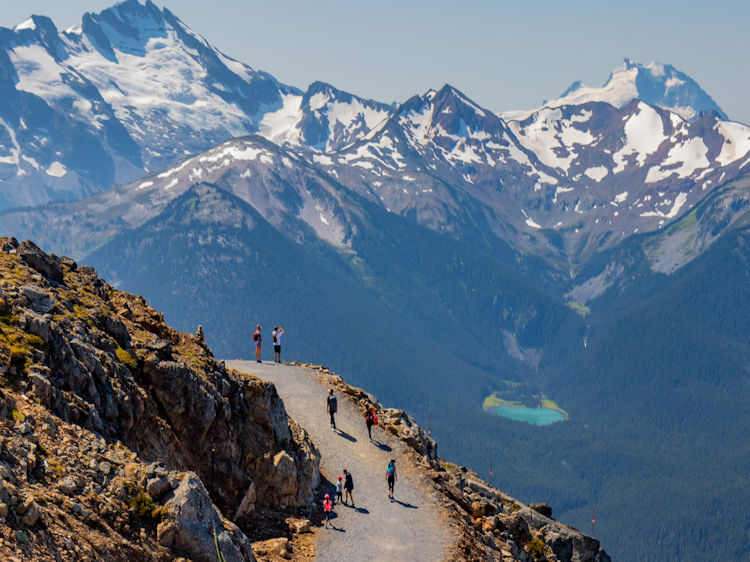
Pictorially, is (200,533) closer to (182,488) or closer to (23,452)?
(182,488)

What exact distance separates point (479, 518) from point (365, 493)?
324 inches

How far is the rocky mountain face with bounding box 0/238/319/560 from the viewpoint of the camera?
29359 mm

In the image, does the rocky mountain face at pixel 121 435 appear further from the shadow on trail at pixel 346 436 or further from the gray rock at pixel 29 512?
the shadow on trail at pixel 346 436

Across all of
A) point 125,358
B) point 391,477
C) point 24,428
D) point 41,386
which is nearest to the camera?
point 24,428

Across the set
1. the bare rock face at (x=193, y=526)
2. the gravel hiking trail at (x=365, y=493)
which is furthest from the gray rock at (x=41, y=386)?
the gravel hiking trail at (x=365, y=493)

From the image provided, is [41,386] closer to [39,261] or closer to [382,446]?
[39,261]

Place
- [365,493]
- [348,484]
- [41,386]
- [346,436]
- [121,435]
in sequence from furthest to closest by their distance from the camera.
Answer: [346,436] < [365,493] < [348,484] < [121,435] < [41,386]

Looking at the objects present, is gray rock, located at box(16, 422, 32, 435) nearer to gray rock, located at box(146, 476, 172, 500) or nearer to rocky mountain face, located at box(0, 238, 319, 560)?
rocky mountain face, located at box(0, 238, 319, 560)

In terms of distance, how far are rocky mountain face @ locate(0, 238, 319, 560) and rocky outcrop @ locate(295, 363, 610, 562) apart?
30.4ft

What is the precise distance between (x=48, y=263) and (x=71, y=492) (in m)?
18.4

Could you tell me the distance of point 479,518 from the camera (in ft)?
180

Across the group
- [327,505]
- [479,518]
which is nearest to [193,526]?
[327,505]

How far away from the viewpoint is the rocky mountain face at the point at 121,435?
2936 cm

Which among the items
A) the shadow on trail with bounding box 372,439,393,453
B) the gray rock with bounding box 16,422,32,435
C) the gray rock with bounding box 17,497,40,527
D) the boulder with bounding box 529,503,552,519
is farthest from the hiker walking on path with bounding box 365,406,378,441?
the gray rock with bounding box 17,497,40,527
